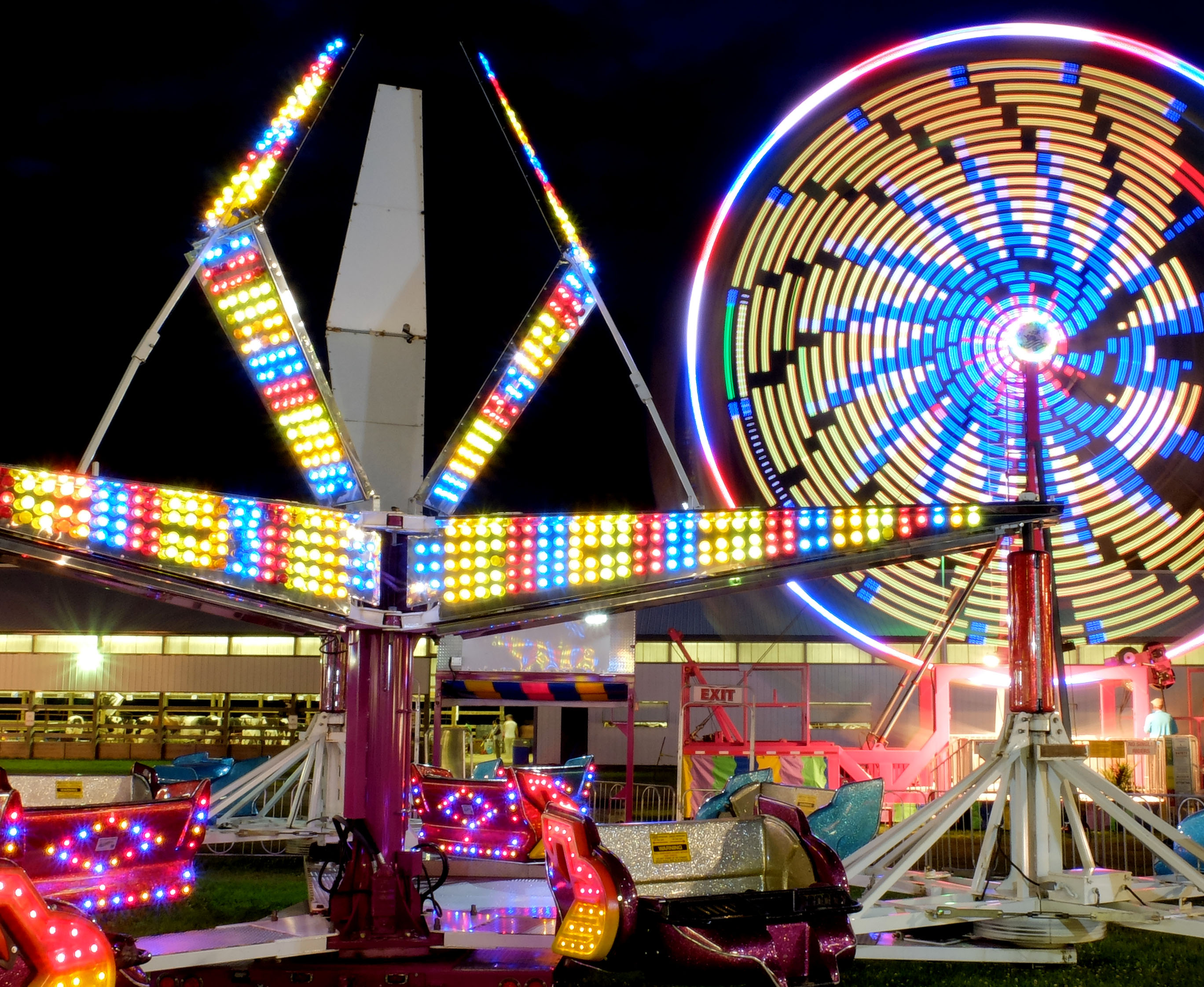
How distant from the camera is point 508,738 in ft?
83.9

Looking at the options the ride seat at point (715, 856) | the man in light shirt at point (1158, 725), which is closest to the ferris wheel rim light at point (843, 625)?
the man in light shirt at point (1158, 725)

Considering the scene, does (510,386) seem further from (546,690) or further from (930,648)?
(546,690)

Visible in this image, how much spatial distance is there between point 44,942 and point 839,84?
14930 mm

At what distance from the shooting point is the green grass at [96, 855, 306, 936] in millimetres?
8852

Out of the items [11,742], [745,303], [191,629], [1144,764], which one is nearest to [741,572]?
[745,303]

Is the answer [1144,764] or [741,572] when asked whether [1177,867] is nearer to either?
[741,572]

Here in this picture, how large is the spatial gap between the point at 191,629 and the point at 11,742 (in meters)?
5.64

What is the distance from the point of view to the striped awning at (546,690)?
1859cm

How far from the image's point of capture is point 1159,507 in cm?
1480

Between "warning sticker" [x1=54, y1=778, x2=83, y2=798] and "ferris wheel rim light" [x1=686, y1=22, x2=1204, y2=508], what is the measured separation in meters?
8.64

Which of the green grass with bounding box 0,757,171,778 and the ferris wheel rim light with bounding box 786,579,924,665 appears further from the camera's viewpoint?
the green grass with bounding box 0,757,171,778

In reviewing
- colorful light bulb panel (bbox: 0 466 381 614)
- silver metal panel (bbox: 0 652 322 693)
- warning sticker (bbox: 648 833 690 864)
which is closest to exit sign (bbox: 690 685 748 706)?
warning sticker (bbox: 648 833 690 864)

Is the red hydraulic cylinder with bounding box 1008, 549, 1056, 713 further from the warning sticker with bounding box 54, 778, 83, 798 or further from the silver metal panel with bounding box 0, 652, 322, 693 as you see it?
the silver metal panel with bounding box 0, 652, 322, 693

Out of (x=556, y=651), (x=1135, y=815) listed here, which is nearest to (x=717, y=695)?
(x=556, y=651)
